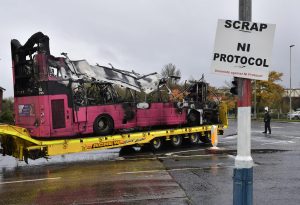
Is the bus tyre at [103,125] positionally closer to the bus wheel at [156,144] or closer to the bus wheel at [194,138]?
the bus wheel at [156,144]

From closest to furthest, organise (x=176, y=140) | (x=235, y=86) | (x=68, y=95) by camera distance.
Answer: (x=235, y=86)
(x=68, y=95)
(x=176, y=140)

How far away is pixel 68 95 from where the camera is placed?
14.7 metres

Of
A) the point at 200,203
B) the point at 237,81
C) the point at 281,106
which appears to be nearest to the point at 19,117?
the point at 200,203

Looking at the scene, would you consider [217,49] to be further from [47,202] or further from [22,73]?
[22,73]

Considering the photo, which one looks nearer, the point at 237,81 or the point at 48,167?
the point at 237,81

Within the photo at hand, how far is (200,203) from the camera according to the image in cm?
859

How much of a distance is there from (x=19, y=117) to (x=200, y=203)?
8462 mm

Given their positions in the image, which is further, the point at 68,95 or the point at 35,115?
the point at 68,95

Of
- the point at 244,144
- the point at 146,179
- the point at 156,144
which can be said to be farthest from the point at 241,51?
the point at 156,144

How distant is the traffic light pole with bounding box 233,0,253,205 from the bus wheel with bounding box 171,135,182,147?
534 inches

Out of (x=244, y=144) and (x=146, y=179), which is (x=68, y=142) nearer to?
(x=146, y=179)

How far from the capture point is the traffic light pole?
548 centimetres

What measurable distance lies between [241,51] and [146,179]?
641 cm

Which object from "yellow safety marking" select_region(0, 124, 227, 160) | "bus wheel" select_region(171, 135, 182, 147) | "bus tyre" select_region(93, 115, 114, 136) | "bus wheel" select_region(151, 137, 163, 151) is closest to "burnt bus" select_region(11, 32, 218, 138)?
"bus tyre" select_region(93, 115, 114, 136)
